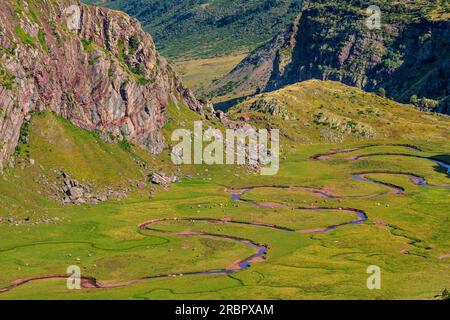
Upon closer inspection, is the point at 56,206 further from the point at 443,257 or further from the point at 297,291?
the point at 443,257

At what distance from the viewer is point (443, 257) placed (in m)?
168

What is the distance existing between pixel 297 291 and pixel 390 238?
55.2 meters

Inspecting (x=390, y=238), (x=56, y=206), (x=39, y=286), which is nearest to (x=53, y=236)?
(x=56, y=206)

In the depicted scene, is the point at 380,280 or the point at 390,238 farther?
the point at 390,238

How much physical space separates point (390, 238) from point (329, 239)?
1459cm

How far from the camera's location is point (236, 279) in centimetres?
14788
